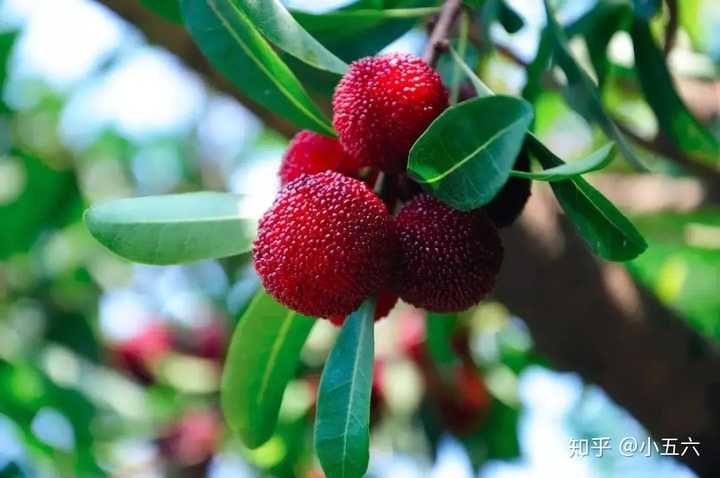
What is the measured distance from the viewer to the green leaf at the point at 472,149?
553 millimetres

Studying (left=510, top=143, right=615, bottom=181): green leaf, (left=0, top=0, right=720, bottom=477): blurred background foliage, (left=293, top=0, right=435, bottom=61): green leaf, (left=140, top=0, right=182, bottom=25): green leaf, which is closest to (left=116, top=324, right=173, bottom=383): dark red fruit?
(left=0, top=0, right=720, bottom=477): blurred background foliage

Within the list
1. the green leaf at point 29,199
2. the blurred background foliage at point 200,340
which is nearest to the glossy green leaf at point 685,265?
the blurred background foliage at point 200,340

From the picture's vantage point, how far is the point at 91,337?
1.99 meters

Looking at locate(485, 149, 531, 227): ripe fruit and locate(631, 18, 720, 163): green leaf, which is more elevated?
locate(485, 149, 531, 227): ripe fruit

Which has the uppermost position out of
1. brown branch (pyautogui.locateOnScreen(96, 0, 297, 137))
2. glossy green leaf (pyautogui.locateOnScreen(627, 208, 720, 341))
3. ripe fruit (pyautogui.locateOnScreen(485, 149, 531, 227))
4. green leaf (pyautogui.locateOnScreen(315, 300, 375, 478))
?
ripe fruit (pyautogui.locateOnScreen(485, 149, 531, 227))

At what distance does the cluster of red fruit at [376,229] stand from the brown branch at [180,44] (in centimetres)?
63

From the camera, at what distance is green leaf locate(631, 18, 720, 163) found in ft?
2.95

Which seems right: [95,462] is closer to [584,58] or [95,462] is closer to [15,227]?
[15,227]

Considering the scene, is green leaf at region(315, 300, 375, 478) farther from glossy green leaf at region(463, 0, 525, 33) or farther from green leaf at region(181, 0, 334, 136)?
glossy green leaf at region(463, 0, 525, 33)

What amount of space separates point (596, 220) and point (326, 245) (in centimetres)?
17

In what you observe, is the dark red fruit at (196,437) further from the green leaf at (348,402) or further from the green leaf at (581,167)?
the green leaf at (581,167)

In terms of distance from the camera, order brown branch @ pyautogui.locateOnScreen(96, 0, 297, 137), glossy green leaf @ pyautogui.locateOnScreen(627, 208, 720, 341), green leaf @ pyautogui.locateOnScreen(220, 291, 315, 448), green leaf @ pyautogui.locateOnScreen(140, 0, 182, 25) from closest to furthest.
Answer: green leaf @ pyautogui.locateOnScreen(220, 291, 315, 448) → green leaf @ pyautogui.locateOnScreen(140, 0, 182, 25) → brown branch @ pyautogui.locateOnScreen(96, 0, 297, 137) → glossy green leaf @ pyautogui.locateOnScreen(627, 208, 720, 341)

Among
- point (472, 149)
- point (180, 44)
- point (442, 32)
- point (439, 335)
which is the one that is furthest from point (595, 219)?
point (180, 44)

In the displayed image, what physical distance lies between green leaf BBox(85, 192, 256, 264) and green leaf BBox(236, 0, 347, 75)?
120 mm
